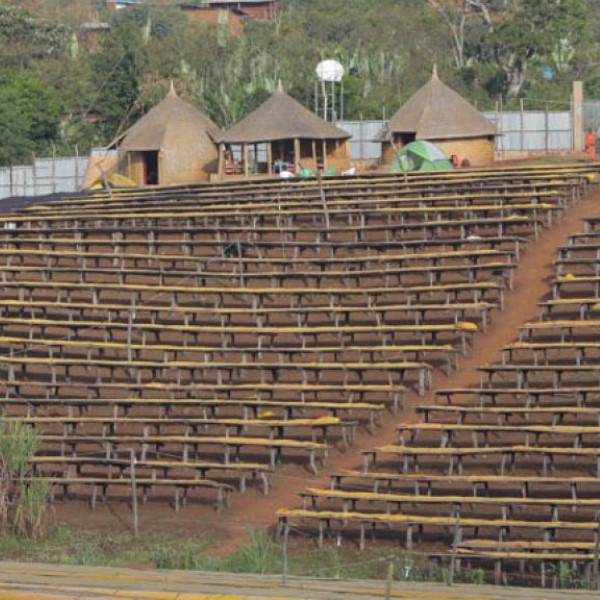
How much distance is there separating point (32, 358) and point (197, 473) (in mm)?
5546

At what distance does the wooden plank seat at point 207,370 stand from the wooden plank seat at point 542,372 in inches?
46.0

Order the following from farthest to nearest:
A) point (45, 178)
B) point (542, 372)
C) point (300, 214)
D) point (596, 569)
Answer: point (45, 178), point (300, 214), point (542, 372), point (596, 569)

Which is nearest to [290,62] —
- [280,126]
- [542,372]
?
[280,126]

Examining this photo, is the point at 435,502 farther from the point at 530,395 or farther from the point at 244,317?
the point at 244,317

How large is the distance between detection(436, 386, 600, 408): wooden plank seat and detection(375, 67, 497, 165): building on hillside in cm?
2016

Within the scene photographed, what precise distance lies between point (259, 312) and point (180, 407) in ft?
10.3

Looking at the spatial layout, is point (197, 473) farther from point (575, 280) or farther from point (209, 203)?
point (209, 203)

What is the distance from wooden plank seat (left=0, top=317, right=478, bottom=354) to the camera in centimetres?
2828

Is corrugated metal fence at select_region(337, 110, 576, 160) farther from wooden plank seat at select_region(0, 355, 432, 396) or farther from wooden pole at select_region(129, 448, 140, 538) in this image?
wooden pole at select_region(129, 448, 140, 538)

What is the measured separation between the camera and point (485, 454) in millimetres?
23969

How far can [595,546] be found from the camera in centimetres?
1980

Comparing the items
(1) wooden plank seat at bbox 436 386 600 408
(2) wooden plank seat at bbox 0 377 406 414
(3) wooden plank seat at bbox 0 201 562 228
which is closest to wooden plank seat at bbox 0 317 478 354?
(2) wooden plank seat at bbox 0 377 406 414

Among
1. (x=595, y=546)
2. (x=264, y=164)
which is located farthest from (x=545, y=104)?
(x=595, y=546)

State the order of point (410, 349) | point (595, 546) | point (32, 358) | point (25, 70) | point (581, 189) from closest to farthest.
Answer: point (595, 546), point (410, 349), point (32, 358), point (581, 189), point (25, 70)
